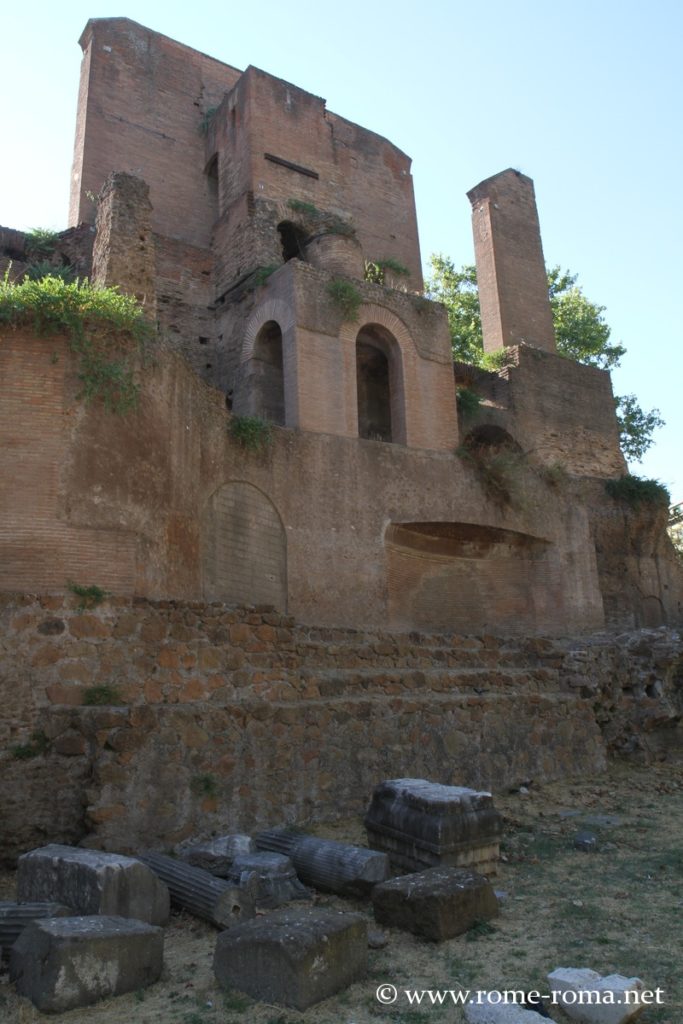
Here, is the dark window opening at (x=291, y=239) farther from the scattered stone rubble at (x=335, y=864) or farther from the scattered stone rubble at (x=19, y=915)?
the scattered stone rubble at (x=19, y=915)

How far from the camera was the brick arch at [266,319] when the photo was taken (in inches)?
508

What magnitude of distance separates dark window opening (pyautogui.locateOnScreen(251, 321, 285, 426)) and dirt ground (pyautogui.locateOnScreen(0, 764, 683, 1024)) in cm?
830

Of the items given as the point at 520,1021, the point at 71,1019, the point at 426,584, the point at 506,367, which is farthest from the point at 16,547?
the point at 506,367

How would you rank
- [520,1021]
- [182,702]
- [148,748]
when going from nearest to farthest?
1. [520,1021]
2. [148,748]
3. [182,702]

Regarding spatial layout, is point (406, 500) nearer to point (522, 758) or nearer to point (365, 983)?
point (522, 758)

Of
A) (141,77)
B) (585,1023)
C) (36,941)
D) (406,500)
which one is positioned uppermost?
(141,77)

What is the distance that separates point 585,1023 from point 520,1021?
342 mm

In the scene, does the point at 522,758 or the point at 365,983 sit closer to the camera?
the point at 365,983

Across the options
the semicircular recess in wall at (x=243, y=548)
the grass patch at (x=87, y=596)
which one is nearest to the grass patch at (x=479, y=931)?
the grass patch at (x=87, y=596)

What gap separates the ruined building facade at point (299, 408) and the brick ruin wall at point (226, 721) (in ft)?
2.51

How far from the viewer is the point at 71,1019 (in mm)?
3377

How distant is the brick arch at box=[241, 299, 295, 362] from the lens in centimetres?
1291

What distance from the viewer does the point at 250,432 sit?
1027cm

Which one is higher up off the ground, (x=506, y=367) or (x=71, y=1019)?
(x=506, y=367)
